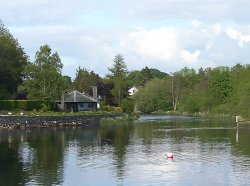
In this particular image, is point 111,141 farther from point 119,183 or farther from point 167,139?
point 119,183

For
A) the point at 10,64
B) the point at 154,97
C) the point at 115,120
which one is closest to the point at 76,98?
the point at 115,120

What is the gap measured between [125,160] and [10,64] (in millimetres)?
50181

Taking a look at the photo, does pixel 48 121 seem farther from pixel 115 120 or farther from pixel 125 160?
pixel 125 160

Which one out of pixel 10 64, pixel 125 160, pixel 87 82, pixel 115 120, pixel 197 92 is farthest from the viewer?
pixel 197 92

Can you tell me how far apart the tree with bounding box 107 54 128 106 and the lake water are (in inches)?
2574

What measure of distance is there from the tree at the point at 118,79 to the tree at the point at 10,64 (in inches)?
1223

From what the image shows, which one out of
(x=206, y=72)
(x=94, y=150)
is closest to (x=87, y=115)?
(x=94, y=150)

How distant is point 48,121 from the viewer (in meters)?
71.2

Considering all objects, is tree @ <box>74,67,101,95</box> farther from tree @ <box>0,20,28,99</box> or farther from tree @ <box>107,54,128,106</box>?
tree @ <box>0,20,28,99</box>

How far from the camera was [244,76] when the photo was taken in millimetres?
104500

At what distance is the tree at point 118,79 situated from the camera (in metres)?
120

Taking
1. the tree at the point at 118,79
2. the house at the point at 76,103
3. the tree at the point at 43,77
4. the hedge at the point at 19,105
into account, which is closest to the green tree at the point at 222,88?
the tree at the point at 118,79

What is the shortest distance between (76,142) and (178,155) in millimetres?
13631

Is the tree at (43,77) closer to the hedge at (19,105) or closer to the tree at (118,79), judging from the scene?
the hedge at (19,105)
